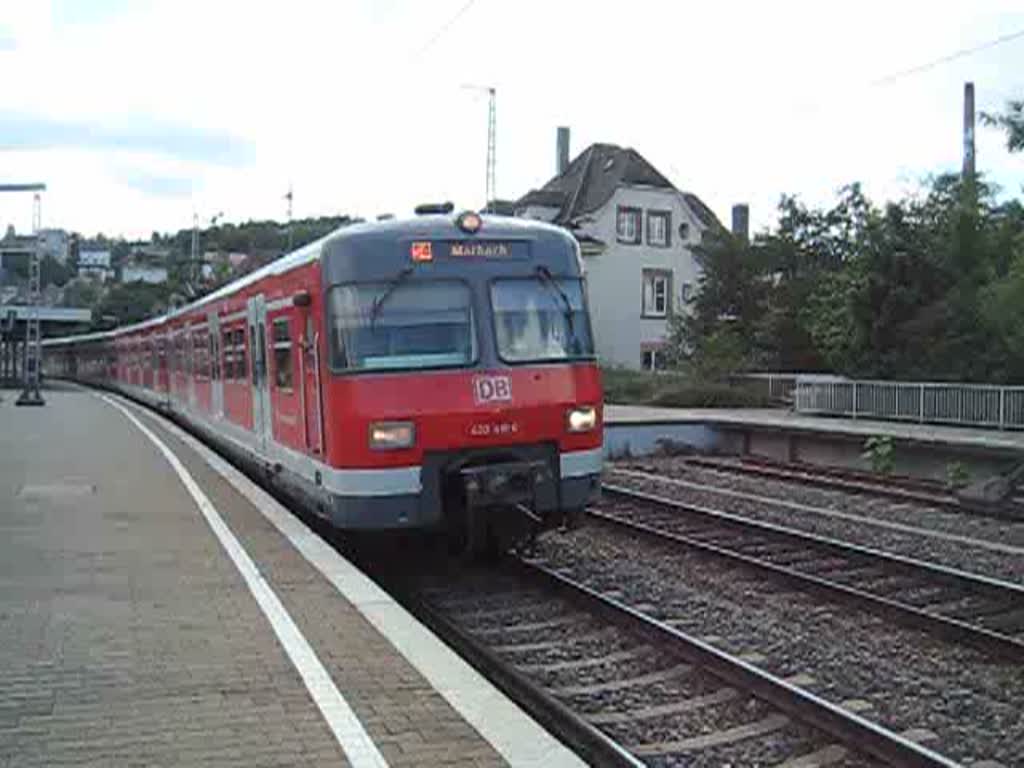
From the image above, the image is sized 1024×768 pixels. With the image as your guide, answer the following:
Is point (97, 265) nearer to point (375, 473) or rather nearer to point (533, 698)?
point (375, 473)

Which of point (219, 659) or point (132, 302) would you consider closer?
point (219, 659)

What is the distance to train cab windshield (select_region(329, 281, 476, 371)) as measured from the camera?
32.4ft

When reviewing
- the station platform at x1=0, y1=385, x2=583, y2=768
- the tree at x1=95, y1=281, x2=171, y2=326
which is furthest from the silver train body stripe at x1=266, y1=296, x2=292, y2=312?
the tree at x1=95, y1=281, x2=171, y2=326

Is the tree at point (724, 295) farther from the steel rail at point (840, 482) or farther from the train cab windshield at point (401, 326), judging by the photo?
the train cab windshield at point (401, 326)

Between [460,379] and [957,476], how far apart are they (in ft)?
41.4

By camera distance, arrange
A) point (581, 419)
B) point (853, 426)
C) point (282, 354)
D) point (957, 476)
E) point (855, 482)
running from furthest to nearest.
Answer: point (853, 426) < point (855, 482) < point (957, 476) < point (282, 354) < point (581, 419)

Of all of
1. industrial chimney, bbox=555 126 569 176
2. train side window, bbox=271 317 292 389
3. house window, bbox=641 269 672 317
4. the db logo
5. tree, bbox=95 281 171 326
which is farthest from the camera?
tree, bbox=95 281 171 326

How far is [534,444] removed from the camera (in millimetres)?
10195

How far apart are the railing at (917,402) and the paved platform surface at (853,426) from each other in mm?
372

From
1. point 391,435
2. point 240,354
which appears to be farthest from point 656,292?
point 391,435

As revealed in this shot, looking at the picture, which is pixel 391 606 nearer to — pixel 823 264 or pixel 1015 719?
pixel 1015 719

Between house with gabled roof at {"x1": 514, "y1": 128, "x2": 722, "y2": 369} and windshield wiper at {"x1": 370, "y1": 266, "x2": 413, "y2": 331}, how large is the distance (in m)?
42.9

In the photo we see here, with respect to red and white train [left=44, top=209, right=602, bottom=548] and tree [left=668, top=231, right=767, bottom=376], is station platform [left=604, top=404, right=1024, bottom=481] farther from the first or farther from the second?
tree [left=668, top=231, right=767, bottom=376]

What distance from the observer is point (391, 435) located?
972 centimetres
